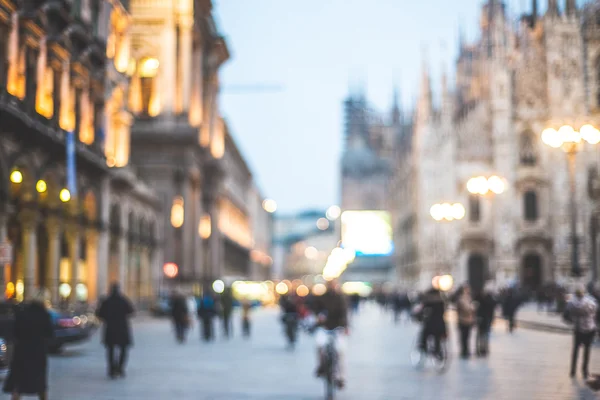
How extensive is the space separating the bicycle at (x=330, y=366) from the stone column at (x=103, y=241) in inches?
988

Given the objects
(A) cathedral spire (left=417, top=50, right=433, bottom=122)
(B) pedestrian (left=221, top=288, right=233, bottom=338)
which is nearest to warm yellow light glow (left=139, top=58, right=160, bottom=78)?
(B) pedestrian (left=221, top=288, right=233, bottom=338)

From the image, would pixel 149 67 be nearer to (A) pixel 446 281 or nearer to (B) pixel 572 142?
(A) pixel 446 281

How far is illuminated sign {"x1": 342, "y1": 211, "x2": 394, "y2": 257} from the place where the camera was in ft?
363

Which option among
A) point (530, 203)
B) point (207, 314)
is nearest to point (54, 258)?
point (207, 314)

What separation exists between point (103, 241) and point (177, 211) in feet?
53.8

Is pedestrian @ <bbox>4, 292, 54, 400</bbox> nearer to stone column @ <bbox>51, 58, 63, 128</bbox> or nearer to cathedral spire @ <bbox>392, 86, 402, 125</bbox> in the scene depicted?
stone column @ <bbox>51, 58, 63, 128</bbox>

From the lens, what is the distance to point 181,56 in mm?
56094

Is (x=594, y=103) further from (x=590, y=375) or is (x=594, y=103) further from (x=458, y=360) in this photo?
(x=590, y=375)

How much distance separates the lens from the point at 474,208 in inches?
2692

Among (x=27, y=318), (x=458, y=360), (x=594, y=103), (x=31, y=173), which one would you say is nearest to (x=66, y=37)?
(x=31, y=173)

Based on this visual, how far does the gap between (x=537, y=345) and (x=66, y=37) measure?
18.9 m

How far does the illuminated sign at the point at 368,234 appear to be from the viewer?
11075cm

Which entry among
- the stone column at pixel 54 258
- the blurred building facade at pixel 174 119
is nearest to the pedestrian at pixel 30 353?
the stone column at pixel 54 258

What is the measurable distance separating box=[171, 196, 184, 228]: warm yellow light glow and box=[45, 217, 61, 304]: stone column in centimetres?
2180
